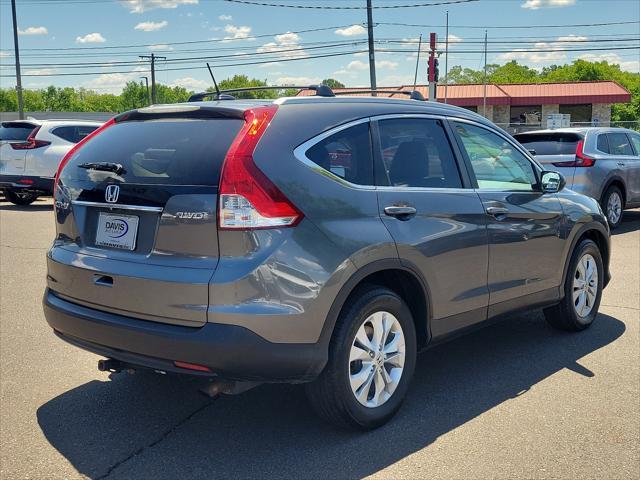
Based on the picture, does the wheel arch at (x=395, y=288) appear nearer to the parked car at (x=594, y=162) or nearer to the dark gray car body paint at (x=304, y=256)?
the dark gray car body paint at (x=304, y=256)

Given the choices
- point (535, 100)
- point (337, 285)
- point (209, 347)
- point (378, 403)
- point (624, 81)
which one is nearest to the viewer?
point (209, 347)

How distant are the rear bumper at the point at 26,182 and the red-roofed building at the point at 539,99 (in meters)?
36.1

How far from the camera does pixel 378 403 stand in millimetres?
3852

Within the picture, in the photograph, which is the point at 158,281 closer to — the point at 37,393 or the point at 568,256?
the point at 37,393

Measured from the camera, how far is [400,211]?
12.7ft

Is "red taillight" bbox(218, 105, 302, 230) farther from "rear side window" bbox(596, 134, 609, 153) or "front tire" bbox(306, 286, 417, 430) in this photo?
"rear side window" bbox(596, 134, 609, 153)

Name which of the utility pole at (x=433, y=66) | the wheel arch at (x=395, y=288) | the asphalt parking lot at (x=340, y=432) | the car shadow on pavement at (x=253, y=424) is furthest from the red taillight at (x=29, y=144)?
the wheel arch at (x=395, y=288)

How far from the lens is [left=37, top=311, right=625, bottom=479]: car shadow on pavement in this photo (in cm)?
344

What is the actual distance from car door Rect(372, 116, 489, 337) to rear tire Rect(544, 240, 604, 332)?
1.31 meters

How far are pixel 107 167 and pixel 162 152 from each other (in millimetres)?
350

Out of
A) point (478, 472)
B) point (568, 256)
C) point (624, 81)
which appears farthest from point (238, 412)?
point (624, 81)

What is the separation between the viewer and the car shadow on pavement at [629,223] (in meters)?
11.9

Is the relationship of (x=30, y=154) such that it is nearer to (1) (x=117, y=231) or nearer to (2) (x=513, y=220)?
(1) (x=117, y=231)

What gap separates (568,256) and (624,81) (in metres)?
104
